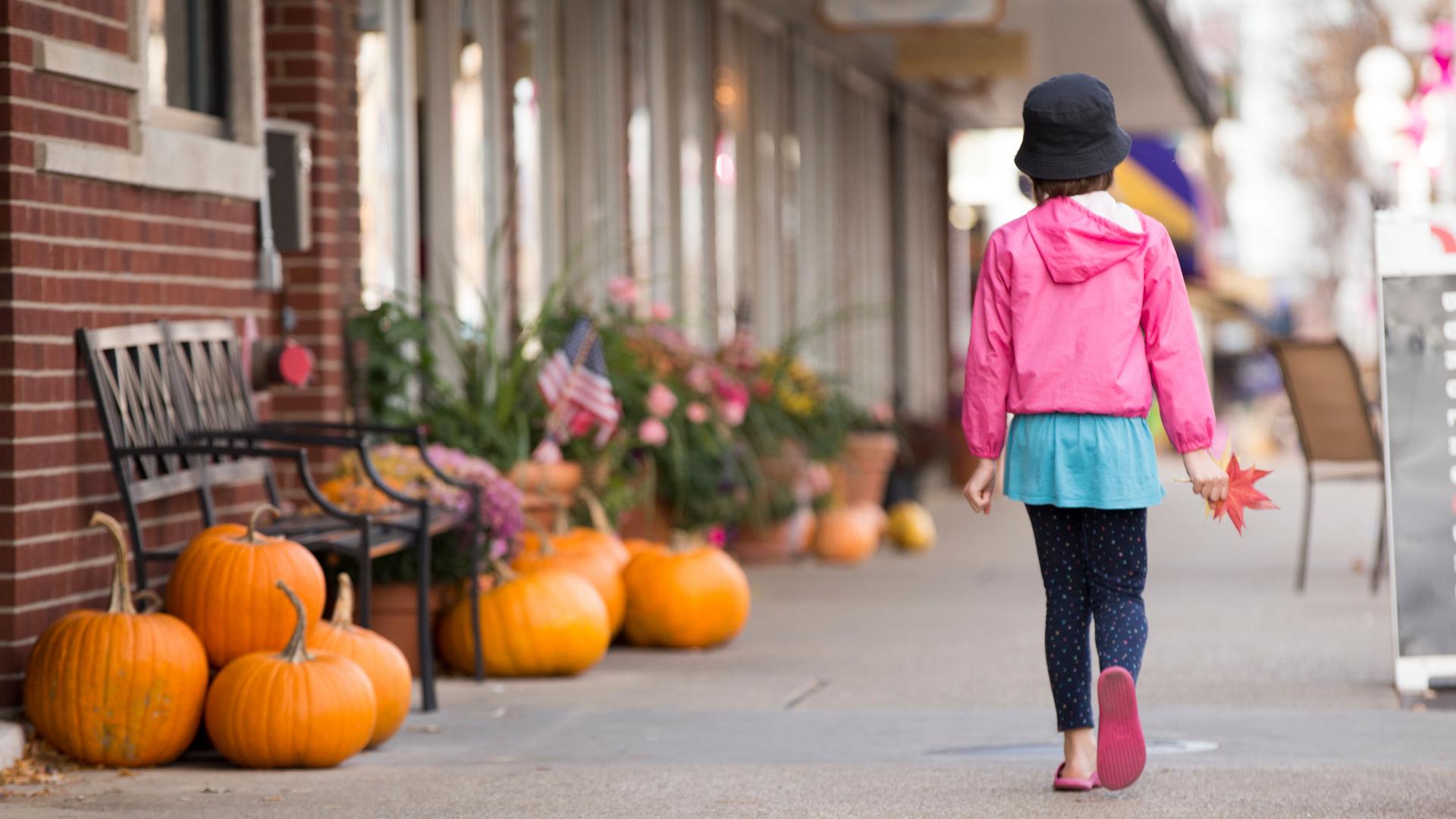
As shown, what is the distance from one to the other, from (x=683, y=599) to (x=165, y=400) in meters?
2.24

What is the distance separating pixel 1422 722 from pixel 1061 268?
1.96 m

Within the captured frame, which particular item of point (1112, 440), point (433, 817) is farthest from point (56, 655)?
point (1112, 440)

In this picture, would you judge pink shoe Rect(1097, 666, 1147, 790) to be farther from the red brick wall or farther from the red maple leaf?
the red brick wall

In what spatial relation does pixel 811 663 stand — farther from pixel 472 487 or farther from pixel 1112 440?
pixel 1112 440

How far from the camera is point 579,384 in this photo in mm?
7926

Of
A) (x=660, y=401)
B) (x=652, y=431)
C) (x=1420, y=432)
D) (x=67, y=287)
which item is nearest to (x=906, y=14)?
(x=660, y=401)

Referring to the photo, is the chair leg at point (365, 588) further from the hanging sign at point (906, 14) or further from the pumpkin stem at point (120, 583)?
the hanging sign at point (906, 14)

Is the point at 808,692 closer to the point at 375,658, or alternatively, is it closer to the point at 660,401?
the point at 375,658

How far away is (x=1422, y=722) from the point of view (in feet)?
18.9

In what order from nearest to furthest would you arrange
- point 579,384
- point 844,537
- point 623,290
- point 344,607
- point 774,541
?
point 344,607
point 579,384
point 623,290
point 774,541
point 844,537

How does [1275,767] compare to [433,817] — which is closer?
[433,817]

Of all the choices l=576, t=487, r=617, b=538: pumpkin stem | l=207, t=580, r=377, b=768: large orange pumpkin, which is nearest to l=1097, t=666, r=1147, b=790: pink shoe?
l=207, t=580, r=377, b=768: large orange pumpkin

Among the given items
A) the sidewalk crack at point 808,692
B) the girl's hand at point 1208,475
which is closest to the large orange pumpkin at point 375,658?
the sidewalk crack at point 808,692

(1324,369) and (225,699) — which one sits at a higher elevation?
(1324,369)
